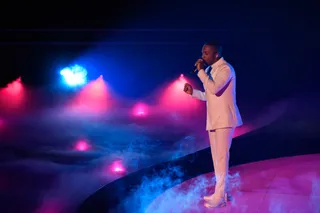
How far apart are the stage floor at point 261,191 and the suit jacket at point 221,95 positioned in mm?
765

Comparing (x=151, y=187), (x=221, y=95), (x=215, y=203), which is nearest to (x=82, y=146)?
(x=151, y=187)

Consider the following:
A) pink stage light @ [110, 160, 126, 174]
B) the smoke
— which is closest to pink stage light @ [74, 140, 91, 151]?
pink stage light @ [110, 160, 126, 174]

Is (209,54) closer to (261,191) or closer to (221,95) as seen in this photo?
(221,95)

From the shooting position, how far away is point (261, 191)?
152 inches

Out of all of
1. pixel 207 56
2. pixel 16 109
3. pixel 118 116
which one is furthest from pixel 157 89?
pixel 207 56

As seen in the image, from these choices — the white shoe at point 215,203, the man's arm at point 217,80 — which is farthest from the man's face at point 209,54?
the white shoe at point 215,203

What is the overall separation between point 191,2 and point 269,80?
4736mm

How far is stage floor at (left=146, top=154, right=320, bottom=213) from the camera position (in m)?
3.39

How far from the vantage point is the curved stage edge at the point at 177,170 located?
369cm

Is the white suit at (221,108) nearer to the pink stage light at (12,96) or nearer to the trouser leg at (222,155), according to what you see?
the trouser leg at (222,155)

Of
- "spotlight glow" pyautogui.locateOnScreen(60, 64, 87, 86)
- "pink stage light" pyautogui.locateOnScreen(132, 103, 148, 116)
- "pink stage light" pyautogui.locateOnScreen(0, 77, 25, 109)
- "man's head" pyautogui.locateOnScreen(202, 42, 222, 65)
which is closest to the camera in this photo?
"man's head" pyautogui.locateOnScreen(202, 42, 222, 65)

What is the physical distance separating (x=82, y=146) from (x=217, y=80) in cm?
490

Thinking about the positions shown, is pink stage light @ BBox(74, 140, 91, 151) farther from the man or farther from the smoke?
the man

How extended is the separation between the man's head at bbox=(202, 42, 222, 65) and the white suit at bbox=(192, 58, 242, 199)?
0.04 metres
